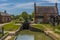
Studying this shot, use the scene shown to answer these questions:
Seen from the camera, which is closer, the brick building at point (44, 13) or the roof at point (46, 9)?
the brick building at point (44, 13)

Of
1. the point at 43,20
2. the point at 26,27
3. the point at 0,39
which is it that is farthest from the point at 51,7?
the point at 0,39

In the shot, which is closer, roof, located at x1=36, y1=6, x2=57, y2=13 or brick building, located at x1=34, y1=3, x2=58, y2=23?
brick building, located at x1=34, y1=3, x2=58, y2=23

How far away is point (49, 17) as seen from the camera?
63469 millimetres

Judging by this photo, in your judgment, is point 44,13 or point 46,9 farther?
point 46,9

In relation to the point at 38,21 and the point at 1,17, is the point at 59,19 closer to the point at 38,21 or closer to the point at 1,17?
the point at 38,21

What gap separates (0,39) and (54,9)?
4333cm

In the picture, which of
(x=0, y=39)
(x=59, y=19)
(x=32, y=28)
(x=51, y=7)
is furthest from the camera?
(x=51, y=7)

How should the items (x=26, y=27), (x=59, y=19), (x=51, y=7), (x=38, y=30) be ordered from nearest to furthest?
(x=38, y=30), (x=26, y=27), (x=59, y=19), (x=51, y=7)

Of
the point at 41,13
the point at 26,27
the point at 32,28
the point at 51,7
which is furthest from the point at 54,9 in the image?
the point at 32,28

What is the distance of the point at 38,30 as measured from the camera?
42594mm

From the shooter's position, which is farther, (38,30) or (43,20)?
(43,20)

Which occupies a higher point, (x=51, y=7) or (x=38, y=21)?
(x=51, y=7)

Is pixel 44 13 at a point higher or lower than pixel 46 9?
lower

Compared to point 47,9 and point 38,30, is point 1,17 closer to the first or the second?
point 47,9
